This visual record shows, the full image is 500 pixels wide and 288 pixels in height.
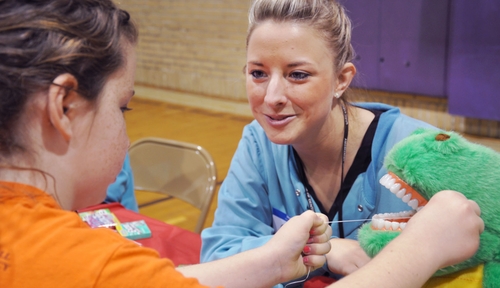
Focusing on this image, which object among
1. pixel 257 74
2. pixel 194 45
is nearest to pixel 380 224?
pixel 257 74

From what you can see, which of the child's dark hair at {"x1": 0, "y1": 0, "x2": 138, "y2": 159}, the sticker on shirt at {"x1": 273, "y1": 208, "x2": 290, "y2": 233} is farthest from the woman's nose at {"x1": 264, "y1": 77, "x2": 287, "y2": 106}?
the child's dark hair at {"x1": 0, "y1": 0, "x2": 138, "y2": 159}

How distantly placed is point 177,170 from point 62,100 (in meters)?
1.68

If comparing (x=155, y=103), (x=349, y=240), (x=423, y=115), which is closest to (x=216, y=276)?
(x=349, y=240)

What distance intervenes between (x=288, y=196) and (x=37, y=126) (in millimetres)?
909

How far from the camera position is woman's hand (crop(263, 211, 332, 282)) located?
3.86ft

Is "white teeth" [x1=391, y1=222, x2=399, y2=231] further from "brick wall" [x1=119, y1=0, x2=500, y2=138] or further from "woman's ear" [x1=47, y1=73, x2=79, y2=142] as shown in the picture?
"brick wall" [x1=119, y1=0, x2=500, y2=138]

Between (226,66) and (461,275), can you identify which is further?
(226,66)

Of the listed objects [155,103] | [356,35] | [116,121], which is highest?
[116,121]

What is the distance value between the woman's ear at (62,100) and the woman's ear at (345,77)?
0.90 m

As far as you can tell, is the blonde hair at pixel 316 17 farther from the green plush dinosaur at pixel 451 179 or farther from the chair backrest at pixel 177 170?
the chair backrest at pixel 177 170

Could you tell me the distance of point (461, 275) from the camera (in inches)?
41.2

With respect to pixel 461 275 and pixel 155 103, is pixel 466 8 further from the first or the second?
pixel 155 103

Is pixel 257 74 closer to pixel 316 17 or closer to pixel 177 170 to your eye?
pixel 316 17

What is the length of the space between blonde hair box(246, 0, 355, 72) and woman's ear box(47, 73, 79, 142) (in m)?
0.77
